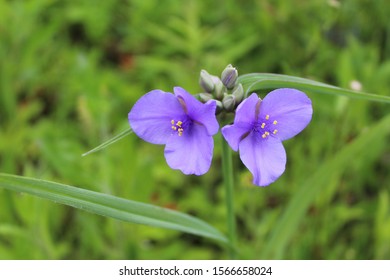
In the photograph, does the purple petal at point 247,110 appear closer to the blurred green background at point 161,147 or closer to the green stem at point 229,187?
the green stem at point 229,187

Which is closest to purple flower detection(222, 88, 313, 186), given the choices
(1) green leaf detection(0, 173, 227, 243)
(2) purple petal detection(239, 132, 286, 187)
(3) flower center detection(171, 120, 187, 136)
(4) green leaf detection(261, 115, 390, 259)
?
(2) purple petal detection(239, 132, 286, 187)

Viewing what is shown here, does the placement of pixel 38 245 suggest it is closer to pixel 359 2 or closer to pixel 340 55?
pixel 340 55

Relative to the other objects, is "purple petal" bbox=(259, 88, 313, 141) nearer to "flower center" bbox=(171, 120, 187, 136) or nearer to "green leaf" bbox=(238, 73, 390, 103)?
"green leaf" bbox=(238, 73, 390, 103)

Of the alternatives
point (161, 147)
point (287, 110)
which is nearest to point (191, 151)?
point (287, 110)

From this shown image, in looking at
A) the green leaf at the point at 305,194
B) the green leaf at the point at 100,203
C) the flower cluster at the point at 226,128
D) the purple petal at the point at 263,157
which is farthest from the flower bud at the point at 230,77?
the green leaf at the point at 305,194

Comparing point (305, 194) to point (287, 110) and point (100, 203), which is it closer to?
point (287, 110)

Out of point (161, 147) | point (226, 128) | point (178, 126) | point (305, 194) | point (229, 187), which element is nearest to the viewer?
point (226, 128)
